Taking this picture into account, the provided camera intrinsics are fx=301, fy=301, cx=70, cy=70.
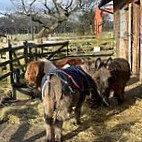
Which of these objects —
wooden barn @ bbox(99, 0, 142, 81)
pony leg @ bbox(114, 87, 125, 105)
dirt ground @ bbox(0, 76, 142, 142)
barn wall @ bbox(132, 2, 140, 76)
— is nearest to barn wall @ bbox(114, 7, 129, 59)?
wooden barn @ bbox(99, 0, 142, 81)

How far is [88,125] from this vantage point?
4805 millimetres

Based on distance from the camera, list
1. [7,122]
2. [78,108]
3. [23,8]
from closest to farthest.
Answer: [78,108]
[7,122]
[23,8]

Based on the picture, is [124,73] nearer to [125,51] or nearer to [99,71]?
[99,71]

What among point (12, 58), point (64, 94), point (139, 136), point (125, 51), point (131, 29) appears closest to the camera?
point (64, 94)

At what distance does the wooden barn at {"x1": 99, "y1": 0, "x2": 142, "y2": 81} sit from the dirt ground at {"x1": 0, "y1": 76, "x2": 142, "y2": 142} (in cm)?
248

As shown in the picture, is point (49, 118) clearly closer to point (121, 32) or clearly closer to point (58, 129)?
point (58, 129)

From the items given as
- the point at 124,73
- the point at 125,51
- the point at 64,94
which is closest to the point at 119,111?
the point at 124,73

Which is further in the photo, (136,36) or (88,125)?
(136,36)

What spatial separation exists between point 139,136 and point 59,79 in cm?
142

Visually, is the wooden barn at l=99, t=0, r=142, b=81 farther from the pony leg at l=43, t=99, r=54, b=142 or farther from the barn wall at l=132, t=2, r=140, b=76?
the pony leg at l=43, t=99, r=54, b=142

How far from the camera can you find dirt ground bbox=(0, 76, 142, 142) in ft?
14.2

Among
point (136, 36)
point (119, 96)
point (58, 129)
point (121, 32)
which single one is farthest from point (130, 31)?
point (58, 129)

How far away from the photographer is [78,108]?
4645 mm

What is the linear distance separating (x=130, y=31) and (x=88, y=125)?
5.03m
